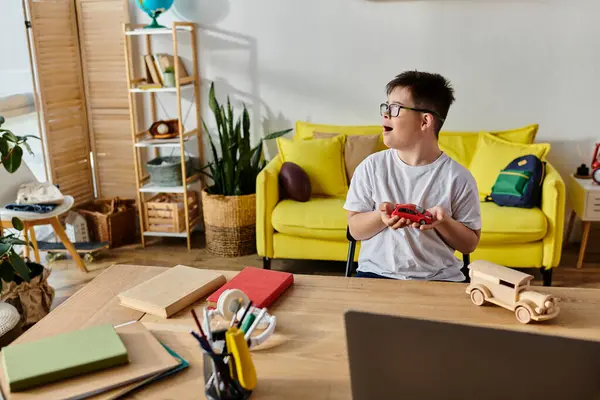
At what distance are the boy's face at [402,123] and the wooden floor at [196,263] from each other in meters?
1.84

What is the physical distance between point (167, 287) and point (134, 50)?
3.15 m

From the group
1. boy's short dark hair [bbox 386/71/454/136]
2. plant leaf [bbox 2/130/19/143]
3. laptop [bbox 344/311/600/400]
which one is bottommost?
plant leaf [bbox 2/130/19/143]

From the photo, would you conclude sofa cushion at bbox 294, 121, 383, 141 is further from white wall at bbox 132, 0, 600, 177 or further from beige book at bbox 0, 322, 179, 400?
beige book at bbox 0, 322, 179, 400

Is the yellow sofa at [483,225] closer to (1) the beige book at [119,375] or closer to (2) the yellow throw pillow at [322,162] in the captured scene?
(2) the yellow throw pillow at [322,162]

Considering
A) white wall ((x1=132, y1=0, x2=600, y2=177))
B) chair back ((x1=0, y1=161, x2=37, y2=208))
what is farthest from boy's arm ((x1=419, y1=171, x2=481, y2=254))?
chair back ((x1=0, y1=161, x2=37, y2=208))

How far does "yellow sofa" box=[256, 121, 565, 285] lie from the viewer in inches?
120

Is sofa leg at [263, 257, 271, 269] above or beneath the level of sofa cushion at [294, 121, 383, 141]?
beneath

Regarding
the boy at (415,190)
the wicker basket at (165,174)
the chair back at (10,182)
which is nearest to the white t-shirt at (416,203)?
the boy at (415,190)

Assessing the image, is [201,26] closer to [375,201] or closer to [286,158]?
[286,158]

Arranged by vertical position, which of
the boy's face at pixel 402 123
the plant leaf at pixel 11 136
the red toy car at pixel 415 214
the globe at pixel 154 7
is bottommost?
the plant leaf at pixel 11 136

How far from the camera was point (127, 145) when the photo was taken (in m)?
4.20

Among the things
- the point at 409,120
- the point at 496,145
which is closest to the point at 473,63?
the point at 496,145

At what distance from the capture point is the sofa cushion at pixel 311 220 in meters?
3.22

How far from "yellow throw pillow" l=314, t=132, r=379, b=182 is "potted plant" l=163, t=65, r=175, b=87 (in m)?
1.24
